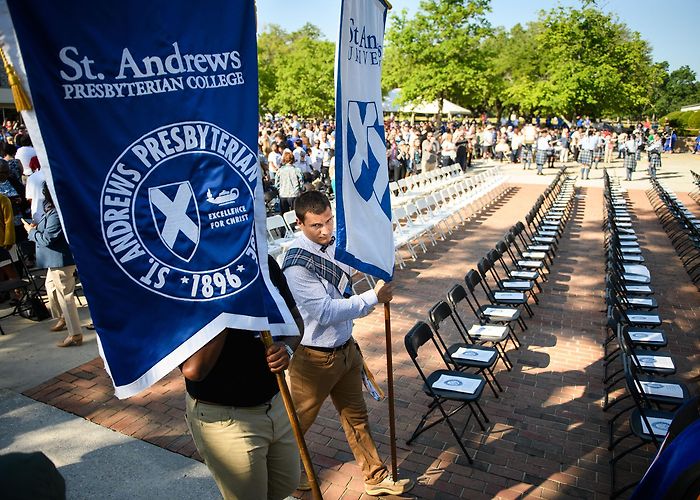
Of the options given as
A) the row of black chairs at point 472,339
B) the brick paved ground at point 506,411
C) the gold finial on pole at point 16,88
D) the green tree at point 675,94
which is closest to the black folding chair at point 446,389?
the row of black chairs at point 472,339

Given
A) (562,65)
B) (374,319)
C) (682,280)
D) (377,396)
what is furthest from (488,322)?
(562,65)

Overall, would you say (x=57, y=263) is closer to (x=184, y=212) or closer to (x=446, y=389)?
(x=446, y=389)

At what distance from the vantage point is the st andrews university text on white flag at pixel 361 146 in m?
3.17

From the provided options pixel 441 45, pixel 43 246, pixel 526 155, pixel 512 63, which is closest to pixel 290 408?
pixel 43 246

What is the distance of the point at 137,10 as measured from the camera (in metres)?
1.78

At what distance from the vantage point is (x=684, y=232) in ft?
38.1

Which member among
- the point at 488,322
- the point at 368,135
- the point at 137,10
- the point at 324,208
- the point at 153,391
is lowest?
the point at 153,391

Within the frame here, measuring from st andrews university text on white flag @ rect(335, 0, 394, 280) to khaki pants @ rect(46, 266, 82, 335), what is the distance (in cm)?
437

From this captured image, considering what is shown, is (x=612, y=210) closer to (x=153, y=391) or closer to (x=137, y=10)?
(x=153, y=391)

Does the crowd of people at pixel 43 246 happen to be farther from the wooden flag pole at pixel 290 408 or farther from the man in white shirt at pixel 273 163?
the man in white shirt at pixel 273 163

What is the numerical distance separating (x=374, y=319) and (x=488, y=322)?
1.70 m

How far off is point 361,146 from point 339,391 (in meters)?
1.73

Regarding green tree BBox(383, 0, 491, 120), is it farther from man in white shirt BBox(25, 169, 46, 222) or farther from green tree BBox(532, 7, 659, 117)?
man in white shirt BBox(25, 169, 46, 222)

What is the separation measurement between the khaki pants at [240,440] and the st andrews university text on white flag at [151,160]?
0.52 m
